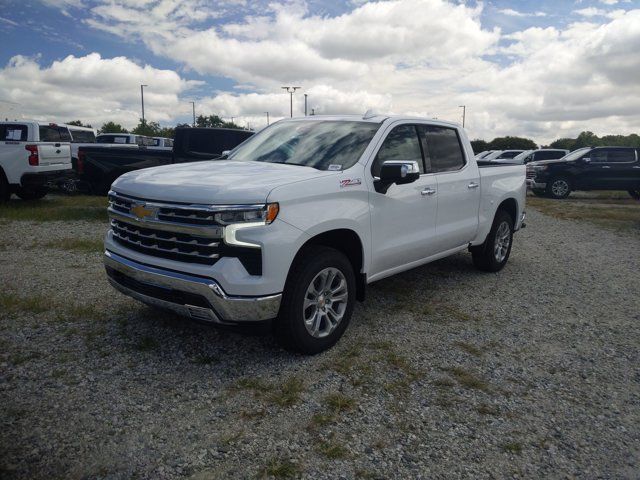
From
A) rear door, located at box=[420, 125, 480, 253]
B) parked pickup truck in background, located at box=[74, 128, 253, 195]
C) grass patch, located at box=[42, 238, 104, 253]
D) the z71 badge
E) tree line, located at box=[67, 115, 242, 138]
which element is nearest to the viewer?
the z71 badge

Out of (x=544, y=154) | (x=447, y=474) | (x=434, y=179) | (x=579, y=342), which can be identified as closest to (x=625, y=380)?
(x=579, y=342)

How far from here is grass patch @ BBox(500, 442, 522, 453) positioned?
8.95ft

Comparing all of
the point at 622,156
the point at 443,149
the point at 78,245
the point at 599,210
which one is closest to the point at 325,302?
the point at 443,149

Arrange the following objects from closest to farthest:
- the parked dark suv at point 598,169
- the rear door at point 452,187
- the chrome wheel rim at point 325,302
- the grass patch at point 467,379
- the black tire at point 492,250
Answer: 1. the grass patch at point 467,379
2. the chrome wheel rim at point 325,302
3. the rear door at point 452,187
4. the black tire at point 492,250
5. the parked dark suv at point 598,169

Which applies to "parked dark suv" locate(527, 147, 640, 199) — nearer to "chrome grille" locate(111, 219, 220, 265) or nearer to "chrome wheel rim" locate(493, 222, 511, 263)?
"chrome wheel rim" locate(493, 222, 511, 263)

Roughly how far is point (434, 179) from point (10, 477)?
13.3 ft

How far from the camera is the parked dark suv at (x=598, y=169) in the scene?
17250 mm

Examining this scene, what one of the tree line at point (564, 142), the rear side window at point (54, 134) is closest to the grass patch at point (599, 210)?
the rear side window at point (54, 134)

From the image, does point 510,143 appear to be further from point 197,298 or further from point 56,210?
point 197,298

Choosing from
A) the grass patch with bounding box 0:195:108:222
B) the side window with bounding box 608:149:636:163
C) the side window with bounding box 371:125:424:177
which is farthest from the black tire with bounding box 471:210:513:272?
the side window with bounding box 608:149:636:163

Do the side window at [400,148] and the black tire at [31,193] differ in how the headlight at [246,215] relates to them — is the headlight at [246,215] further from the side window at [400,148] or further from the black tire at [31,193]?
the black tire at [31,193]

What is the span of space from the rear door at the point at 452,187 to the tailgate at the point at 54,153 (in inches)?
365

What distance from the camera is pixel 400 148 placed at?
15.0 feet

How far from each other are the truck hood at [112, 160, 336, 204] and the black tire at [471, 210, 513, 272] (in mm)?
3249
